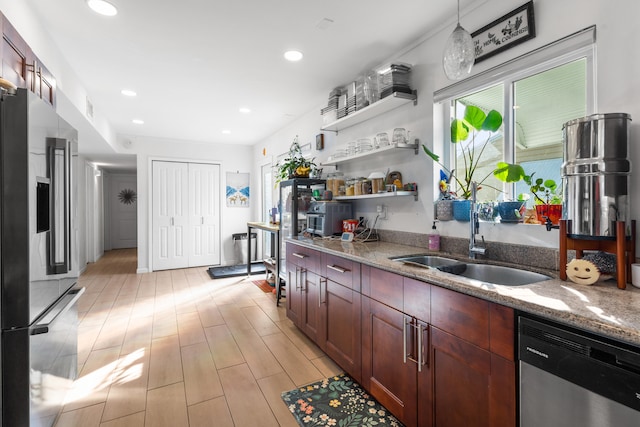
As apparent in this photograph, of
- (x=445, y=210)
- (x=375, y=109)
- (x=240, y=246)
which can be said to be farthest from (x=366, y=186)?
(x=240, y=246)

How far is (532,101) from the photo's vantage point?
6.30ft

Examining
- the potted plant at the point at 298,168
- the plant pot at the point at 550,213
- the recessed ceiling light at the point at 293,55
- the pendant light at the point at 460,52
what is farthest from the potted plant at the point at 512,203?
the potted plant at the point at 298,168

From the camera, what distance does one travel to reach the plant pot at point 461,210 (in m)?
2.12

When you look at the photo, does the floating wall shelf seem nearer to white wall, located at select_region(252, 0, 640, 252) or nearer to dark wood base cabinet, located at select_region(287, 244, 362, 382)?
white wall, located at select_region(252, 0, 640, 252)

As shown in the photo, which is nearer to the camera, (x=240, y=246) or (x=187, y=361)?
(x=187, y=361)

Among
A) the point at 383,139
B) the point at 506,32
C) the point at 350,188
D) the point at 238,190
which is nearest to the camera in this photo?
the point at 506,32

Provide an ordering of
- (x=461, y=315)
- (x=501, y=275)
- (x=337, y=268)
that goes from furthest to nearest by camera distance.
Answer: (x=337, y=268) < (x=501, y=275) < (x=461, y=315)

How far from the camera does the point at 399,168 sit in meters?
2.75

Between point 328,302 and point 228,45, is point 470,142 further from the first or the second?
point 228,45

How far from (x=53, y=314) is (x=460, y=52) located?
244cm

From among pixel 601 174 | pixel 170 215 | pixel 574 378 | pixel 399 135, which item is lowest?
pixel 574 378

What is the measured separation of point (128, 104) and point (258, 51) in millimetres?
2388

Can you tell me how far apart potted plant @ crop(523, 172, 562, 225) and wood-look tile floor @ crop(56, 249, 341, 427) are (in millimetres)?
1768

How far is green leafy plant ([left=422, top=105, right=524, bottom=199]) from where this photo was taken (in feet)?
6.48
